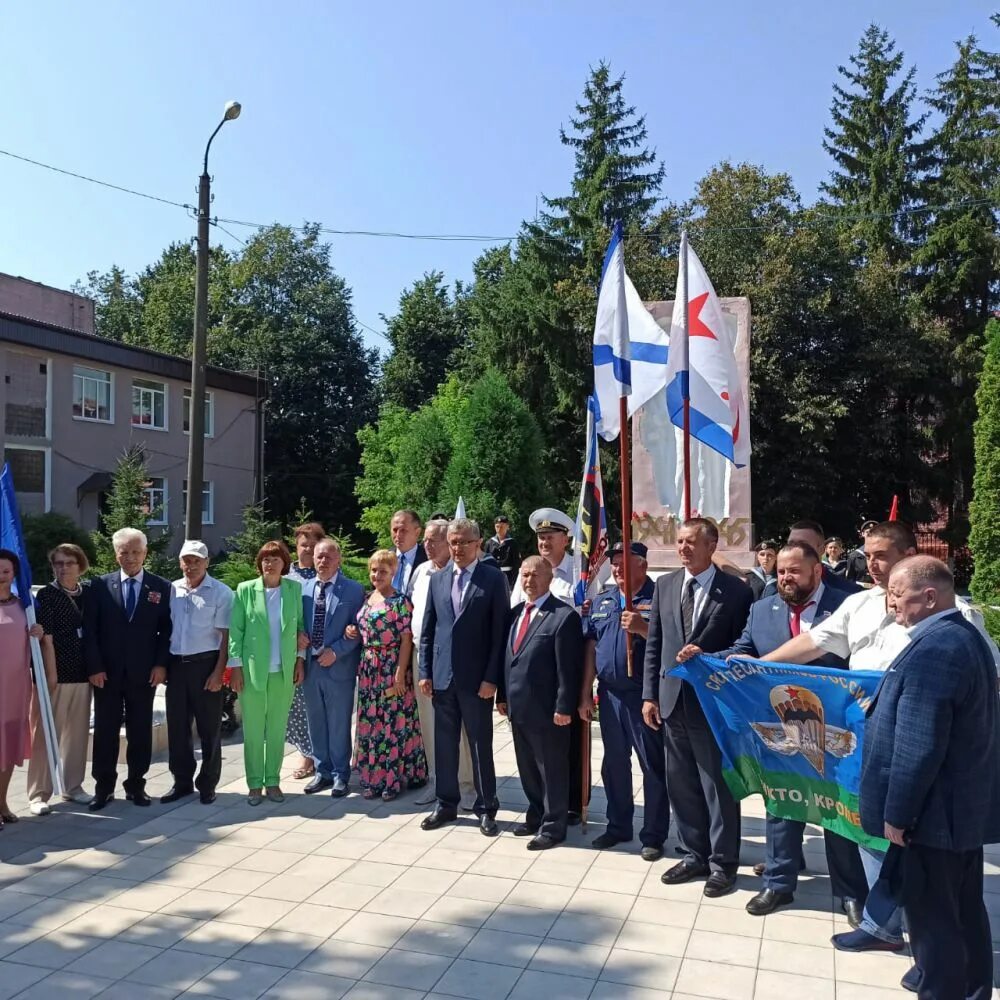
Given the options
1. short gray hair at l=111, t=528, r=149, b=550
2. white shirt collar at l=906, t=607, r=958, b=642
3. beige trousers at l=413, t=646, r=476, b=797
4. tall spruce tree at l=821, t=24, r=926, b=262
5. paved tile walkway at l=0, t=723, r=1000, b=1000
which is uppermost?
tall spruce tree at l=821, t=24, r=926, b=262

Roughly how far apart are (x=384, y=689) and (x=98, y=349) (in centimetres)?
2210

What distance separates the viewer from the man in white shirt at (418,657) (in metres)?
6.53

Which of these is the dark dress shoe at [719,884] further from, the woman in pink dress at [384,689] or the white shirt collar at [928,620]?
the woman in pink dress at [384,689]

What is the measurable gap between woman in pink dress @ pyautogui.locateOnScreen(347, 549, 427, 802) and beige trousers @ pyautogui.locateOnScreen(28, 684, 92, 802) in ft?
6.34

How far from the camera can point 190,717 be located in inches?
263

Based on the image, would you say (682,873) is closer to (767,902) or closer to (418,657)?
(767,902)

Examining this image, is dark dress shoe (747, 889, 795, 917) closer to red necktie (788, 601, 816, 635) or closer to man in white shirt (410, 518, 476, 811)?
red necktie (788, 601, 816, 635)

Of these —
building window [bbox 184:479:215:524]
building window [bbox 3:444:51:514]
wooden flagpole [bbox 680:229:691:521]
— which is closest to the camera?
wooden flagpole [bbox 680:229:691:521]

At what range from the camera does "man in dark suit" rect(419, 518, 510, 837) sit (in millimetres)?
5965

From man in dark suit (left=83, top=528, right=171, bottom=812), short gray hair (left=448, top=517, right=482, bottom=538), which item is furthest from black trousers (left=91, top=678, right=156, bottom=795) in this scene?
short gray hair (left=448, top=517, right=482, bottom=538)

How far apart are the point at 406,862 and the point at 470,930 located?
100cm

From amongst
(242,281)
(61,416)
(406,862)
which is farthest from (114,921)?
(242,281)

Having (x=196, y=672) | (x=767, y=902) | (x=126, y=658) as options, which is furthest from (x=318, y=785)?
(x=767, y=902)

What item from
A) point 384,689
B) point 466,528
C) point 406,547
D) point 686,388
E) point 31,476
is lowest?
point 384,689
